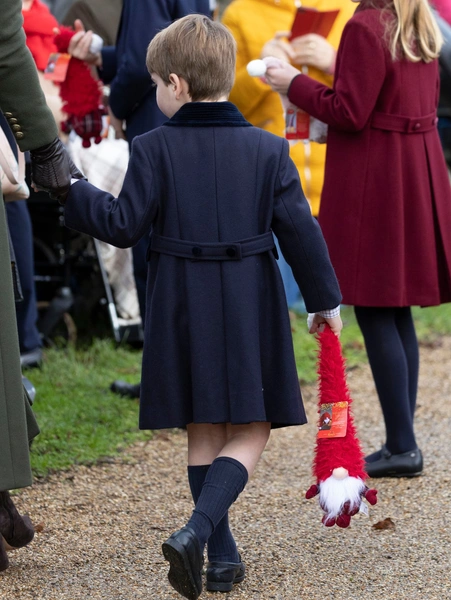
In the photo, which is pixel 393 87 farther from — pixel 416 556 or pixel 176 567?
pixel 176 567

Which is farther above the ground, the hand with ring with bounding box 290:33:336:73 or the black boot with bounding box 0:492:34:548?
the hand with ring with bounding box 290:33:336:73

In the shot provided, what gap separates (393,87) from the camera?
352 centimetres

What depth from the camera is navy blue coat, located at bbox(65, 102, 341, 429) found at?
2.60 metres

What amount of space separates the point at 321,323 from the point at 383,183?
904 mm

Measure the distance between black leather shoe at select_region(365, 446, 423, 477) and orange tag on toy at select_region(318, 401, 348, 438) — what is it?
38.0 inches

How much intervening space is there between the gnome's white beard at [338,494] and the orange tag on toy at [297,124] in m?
1.56

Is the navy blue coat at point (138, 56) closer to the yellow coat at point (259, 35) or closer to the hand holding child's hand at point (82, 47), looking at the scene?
the hand holding child's hand at point (82, 47)

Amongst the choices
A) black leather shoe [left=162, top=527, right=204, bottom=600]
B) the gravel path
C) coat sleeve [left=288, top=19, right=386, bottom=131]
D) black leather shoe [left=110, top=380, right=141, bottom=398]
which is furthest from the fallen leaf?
black leather shoe [left=110, top=380, right=141, bottom=398]

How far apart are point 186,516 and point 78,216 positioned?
48.7 inches

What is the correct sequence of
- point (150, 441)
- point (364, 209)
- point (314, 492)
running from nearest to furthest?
1. point (314, 492)
2. point (364, 209)
3. point (150, 441)

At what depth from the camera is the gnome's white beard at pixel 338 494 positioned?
271 cm

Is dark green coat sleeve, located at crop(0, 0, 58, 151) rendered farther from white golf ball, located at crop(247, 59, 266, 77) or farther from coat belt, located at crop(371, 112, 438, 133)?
coat belt, located at crop(371, 112, 438, 133)

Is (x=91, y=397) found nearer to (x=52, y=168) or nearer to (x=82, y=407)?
(x=82, y=407)

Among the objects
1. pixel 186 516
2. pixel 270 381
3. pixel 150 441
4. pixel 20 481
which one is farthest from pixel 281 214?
pixel 150 441
